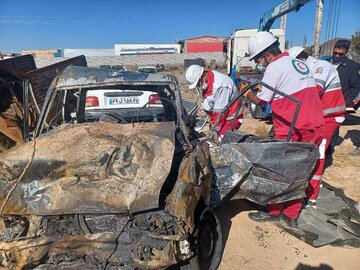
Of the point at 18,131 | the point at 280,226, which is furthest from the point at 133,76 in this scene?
the point at 18,131

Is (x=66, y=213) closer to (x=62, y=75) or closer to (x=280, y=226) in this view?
(x=62, y=75)

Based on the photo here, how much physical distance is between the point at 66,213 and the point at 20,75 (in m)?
4.16

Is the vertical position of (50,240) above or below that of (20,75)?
below

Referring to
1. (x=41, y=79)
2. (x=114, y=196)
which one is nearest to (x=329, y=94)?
(x=114, y=196)

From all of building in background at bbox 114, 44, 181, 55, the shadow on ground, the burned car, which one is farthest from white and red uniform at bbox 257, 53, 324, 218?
building in background at bbox 114, 44, 181, 55

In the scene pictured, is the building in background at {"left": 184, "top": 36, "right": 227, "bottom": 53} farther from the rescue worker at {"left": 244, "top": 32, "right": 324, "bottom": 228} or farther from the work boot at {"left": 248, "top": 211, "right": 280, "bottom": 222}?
the work boot at {"left": 248, "top": 211, "right": 280, "bottom": 222}

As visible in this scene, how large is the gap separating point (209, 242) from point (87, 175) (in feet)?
4.18

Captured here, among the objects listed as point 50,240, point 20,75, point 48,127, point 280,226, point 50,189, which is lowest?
point 280,226

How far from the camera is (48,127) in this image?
3.34m

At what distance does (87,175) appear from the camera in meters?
2.32

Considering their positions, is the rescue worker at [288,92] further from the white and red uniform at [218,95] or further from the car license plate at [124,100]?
the car license plate at [124,100]

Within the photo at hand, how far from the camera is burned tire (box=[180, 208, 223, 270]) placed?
2.71m

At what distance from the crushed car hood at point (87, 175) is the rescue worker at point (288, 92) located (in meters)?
1.49

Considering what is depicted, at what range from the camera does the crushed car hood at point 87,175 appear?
2201mm
